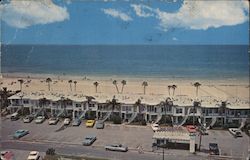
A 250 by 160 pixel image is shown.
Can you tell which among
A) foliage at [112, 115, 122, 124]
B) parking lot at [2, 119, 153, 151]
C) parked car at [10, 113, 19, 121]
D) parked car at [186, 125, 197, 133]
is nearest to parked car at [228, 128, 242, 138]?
parked car at [186, 125, 197, 133]

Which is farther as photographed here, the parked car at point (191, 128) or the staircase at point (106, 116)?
the staircase at point (106, 116)

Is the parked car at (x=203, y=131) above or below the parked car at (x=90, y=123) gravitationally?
→ below

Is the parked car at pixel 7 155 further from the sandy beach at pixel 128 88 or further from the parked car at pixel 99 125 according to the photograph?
the sandy beach at pixel 128 88

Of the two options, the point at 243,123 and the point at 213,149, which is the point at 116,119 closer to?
the point at 213,149

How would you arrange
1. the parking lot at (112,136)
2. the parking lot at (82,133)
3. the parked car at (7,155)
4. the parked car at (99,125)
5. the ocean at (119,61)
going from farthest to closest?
the ocean at (119,61) → the parked car at (99,125) → the parking lot at (82,133) → the parking lot at (112,136) → the parked car at (7,155)

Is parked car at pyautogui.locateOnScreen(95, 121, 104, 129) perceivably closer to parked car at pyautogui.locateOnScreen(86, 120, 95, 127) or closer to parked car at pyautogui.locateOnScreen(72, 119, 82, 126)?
parked car at pyautogui.locateOnScreen(86, 120, 95, 127)

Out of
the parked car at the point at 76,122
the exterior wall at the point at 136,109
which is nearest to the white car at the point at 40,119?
the exterior wall at the point at 136,109
